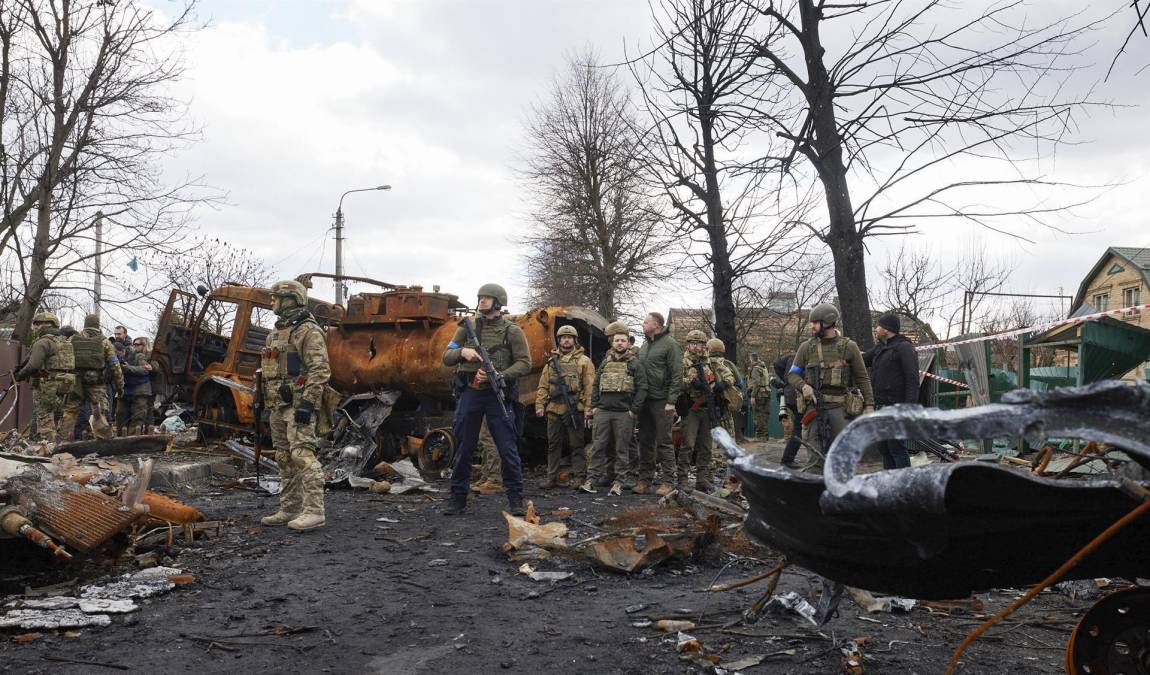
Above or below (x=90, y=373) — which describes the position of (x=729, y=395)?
below

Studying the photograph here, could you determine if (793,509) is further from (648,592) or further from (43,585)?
(43,585)

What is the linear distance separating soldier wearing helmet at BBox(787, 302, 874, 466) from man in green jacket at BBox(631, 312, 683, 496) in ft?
4.83

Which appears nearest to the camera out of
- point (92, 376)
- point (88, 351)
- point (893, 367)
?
point (893, 367)

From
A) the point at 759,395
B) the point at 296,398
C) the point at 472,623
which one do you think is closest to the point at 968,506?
the point at 472,623

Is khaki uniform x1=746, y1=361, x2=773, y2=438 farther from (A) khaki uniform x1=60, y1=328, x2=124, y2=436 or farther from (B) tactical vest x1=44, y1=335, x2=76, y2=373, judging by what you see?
(B) tactical vest x1=44, y1=335, x2=76, y2=373

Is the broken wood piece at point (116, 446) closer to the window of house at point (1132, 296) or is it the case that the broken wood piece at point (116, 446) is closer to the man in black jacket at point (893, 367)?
the man in black jacket at point (893, 367)

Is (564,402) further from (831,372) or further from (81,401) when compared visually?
(81,401)

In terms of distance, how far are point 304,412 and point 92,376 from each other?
664 centimetres

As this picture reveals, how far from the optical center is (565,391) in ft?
30.9

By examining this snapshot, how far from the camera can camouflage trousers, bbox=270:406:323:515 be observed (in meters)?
6.61

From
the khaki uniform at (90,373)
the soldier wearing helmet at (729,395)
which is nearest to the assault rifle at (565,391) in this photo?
the soldier wearing helmet at (729,395)

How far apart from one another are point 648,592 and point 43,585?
11.1ft

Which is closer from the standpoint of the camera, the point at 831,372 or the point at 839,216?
the point at 831,372

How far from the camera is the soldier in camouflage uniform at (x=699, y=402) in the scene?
9078 millimetres
